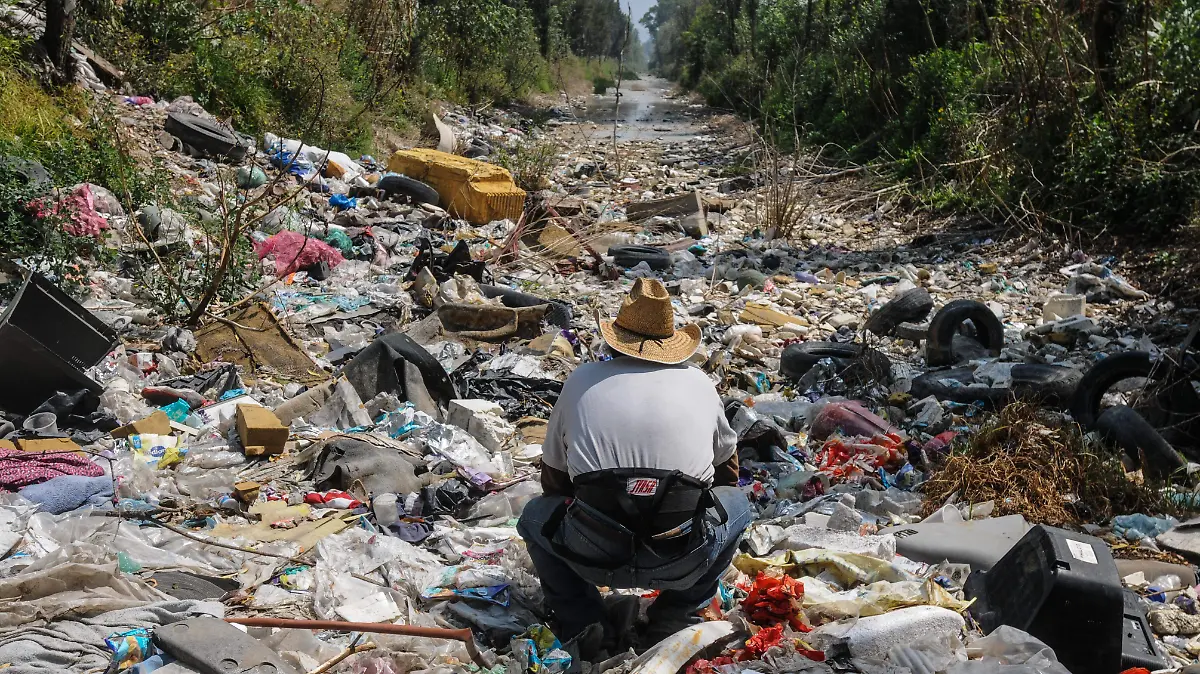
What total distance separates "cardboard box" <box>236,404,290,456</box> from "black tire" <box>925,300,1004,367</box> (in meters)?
4.40

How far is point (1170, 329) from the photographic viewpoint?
7152mm

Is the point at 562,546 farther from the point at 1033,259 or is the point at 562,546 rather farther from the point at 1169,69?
the point at 1169,69

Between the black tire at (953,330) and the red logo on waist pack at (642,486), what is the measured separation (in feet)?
14.8

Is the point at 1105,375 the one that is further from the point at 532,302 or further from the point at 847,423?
the point at 532,302

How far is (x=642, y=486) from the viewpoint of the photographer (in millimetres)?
2789

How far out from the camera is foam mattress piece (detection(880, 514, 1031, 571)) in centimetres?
366

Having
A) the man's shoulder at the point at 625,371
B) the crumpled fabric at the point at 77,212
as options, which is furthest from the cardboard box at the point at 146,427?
the crumpled fabric at the point at 77,212

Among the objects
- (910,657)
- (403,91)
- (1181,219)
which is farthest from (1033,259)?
(403,91)

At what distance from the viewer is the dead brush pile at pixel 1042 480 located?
14.0 feet

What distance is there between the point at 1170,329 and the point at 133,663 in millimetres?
Answer: 7173

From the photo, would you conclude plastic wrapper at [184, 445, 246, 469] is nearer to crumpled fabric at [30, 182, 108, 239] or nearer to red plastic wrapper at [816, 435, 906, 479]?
red plastic wrapper at [816, 435, 906, 479]

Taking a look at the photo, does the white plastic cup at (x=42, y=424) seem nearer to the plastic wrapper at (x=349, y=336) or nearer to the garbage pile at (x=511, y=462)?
the garbage pile at (x=511, y=462)

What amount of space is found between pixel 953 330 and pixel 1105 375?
1.48 meters

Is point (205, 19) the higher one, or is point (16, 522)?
point (205, 19)
